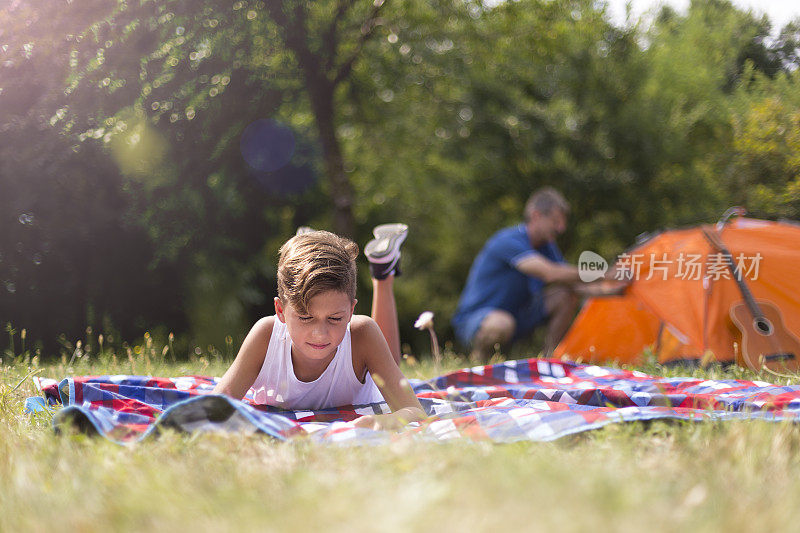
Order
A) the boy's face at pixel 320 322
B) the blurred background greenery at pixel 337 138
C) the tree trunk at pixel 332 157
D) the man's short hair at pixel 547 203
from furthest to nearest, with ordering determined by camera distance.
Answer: the tree trunk at pixel 332 157 < the man's short hair at pixel 547 203 < the blurred background greenery at pixel 337 138 < the boy's face at pixel 320 322

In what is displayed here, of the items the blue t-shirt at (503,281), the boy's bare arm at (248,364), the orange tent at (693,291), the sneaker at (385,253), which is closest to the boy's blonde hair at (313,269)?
the boy's bare arm at (248,364)

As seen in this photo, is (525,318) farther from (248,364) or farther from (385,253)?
(248,364)

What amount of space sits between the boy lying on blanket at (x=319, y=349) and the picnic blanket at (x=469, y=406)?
0.24 ft

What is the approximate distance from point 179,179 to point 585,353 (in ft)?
11.2

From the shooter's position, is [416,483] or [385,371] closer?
[416,483]

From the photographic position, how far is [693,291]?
3.62 m

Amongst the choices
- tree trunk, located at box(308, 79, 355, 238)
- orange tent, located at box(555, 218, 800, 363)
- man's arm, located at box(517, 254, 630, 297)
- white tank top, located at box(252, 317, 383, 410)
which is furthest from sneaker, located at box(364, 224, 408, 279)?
tree trunk, located at box(308, 79, 355, 238)

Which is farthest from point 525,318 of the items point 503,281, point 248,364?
point 248,364

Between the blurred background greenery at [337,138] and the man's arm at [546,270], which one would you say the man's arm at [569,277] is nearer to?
the man's arm at [546,270]

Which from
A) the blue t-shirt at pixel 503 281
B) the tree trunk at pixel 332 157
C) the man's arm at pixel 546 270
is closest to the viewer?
the man's arm at pixel 546 270

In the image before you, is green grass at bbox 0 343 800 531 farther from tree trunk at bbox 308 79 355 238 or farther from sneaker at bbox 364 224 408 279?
tree trunk at bbox 308 79 355 238

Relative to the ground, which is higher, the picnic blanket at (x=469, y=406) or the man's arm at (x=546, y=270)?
the man's arm at (x=546, y=270)

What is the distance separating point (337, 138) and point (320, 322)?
4.38m

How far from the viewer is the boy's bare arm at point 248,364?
2.15 meters
